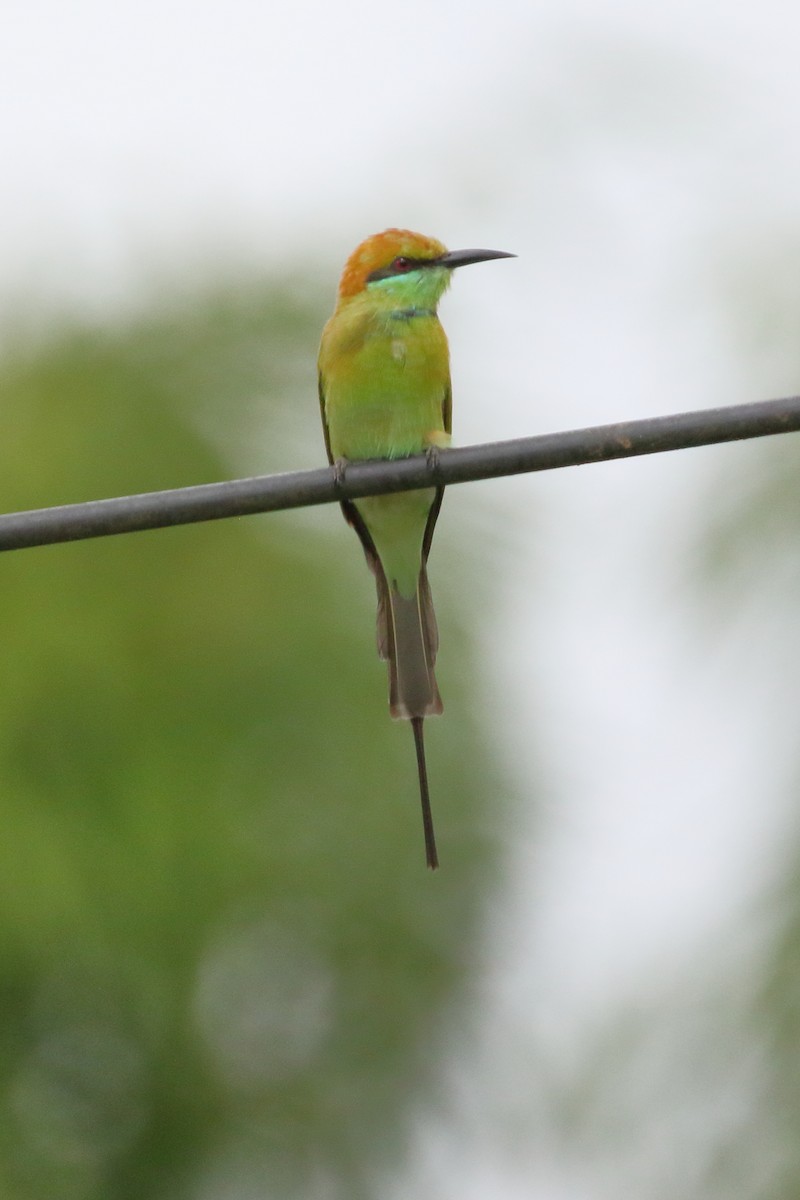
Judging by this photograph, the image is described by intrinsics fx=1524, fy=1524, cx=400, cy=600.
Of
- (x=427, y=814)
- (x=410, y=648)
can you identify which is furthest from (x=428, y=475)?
(x=410, y=648)

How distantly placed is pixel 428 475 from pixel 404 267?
51.6 inches

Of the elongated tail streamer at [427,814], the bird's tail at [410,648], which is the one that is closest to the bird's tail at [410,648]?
the bird's tail at [410,648]

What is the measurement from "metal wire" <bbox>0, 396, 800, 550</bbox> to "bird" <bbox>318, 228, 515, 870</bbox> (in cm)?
100

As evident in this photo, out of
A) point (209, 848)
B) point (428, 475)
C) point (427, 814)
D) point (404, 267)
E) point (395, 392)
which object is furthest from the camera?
point (209, 848)

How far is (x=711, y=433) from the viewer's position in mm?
1625

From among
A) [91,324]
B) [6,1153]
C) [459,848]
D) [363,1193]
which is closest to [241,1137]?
[363,1193]

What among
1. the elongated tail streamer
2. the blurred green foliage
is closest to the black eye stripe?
the elongated tail streamer

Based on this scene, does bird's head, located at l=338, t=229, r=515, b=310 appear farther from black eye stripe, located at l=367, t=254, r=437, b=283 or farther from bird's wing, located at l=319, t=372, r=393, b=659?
bird's wing, located at l=319, t=372, r=393, b=659

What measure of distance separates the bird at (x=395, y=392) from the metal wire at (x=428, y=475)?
100 cm

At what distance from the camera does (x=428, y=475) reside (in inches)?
66.9

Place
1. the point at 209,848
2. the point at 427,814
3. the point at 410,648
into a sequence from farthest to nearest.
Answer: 1. the point at 209,848
2. the point at 410,648
3. the point at 427,814

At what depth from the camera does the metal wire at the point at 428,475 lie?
162 centimetres

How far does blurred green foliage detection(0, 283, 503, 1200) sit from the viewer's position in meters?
4.04

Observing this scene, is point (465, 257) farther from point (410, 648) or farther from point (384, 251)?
point (410, 648)
